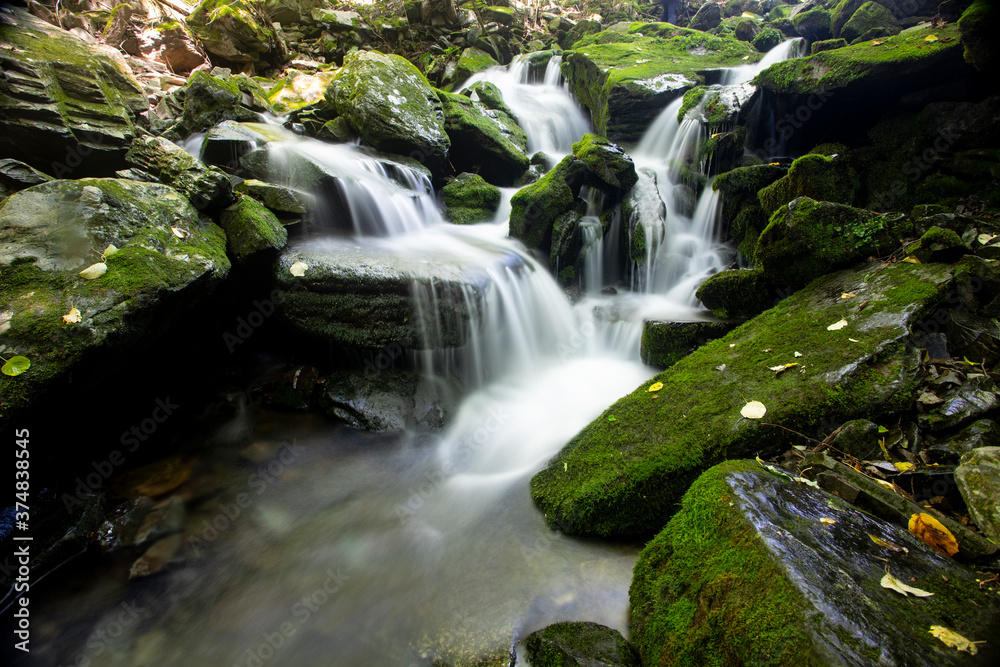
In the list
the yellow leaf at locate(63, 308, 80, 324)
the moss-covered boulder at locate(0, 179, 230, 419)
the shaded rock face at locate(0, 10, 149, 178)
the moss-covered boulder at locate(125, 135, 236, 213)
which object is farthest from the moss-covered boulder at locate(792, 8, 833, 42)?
the yellow leaf at locate(63, 308, 80, 324)

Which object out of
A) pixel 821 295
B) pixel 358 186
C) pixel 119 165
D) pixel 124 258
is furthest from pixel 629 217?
pixel 119 165

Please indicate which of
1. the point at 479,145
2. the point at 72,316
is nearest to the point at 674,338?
the point at 72,316

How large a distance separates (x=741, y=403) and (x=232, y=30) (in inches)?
686

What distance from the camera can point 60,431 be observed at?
3.46 metres

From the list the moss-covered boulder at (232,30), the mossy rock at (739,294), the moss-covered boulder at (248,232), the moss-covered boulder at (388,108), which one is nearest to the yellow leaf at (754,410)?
the mossy rock at (739,294)

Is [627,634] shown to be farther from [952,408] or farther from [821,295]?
[821,295]

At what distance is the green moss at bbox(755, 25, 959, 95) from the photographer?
5984mm

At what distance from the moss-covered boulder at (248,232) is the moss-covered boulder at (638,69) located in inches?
415

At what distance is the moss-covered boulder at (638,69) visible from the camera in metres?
11.4

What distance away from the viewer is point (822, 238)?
13.4 ft

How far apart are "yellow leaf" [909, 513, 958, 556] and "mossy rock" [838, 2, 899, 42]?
1573 centimetres

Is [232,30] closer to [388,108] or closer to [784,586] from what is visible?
[388,108]

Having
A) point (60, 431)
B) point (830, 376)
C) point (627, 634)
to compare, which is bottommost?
point (627, 634)

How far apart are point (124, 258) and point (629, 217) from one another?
7583mm
